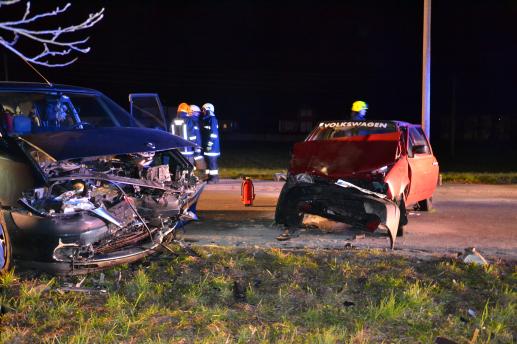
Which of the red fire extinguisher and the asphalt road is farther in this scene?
the red fire extinguisher

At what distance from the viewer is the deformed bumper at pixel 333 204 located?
6.63 metres

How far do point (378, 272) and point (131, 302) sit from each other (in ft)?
7.93

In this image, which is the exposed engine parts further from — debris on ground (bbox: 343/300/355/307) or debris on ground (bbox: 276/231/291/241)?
debris on ground (bbox: 343/300/355/307)

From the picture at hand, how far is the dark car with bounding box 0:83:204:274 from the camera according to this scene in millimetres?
4669

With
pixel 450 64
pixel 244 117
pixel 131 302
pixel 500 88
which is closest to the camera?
pixel 131 302

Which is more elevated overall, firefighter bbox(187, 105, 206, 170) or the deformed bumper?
firefighter bbox(187, 105, 206, 170)

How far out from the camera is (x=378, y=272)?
18.1ft

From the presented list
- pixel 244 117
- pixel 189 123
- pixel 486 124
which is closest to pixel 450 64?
pixel 486 124

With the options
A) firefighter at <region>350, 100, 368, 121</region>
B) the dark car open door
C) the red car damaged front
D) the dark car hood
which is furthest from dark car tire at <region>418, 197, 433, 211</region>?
the dark car hood

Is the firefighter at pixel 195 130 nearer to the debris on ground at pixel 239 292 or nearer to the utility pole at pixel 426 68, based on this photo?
the utility pole at pixel 426 68

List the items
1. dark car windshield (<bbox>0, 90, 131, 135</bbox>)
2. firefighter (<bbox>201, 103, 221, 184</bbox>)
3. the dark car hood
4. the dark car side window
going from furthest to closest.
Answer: firefighter (<bbox>201, 103, 221, 184</bbox>) → the dark car side window → dark car windshield (<bbox>0, 90, 131, 135</bbox>) → the dark car hood

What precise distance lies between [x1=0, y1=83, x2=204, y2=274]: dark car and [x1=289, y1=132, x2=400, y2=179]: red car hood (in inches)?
63.2

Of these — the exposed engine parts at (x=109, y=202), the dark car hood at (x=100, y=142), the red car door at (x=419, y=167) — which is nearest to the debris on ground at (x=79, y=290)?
the exposed engine parts at (x=109, y=202)

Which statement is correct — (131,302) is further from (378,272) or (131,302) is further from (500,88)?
(500,88)
